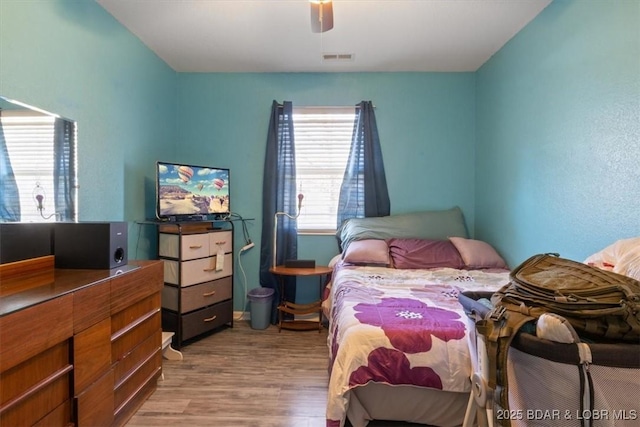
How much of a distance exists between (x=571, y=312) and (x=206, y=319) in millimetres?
2628

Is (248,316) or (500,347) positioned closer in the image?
(500,347)

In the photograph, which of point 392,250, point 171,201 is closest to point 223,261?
point 171,201

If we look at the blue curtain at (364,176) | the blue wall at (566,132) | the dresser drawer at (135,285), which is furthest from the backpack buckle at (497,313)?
the blue curtain at (364,176)

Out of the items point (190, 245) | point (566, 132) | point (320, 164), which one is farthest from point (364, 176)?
point (190, 245)

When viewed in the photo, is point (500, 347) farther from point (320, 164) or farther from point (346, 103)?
point (346, 103)

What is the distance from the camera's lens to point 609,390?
854 mm

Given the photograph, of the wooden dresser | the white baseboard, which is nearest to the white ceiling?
the wooden dresser

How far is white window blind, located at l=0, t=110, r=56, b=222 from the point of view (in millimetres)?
1540

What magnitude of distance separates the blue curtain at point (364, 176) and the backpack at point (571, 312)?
7.37 ft

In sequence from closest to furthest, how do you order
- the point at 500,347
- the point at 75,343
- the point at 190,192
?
the point at 500,347 < the point at 75,343 < the point at 190,192

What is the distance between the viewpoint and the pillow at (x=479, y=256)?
2660mm

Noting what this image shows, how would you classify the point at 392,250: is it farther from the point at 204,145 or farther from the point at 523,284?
the point at 204,145

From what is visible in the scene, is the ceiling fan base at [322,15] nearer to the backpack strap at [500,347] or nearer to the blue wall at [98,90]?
the blue wall at [98,90]

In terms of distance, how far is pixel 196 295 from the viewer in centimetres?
270
